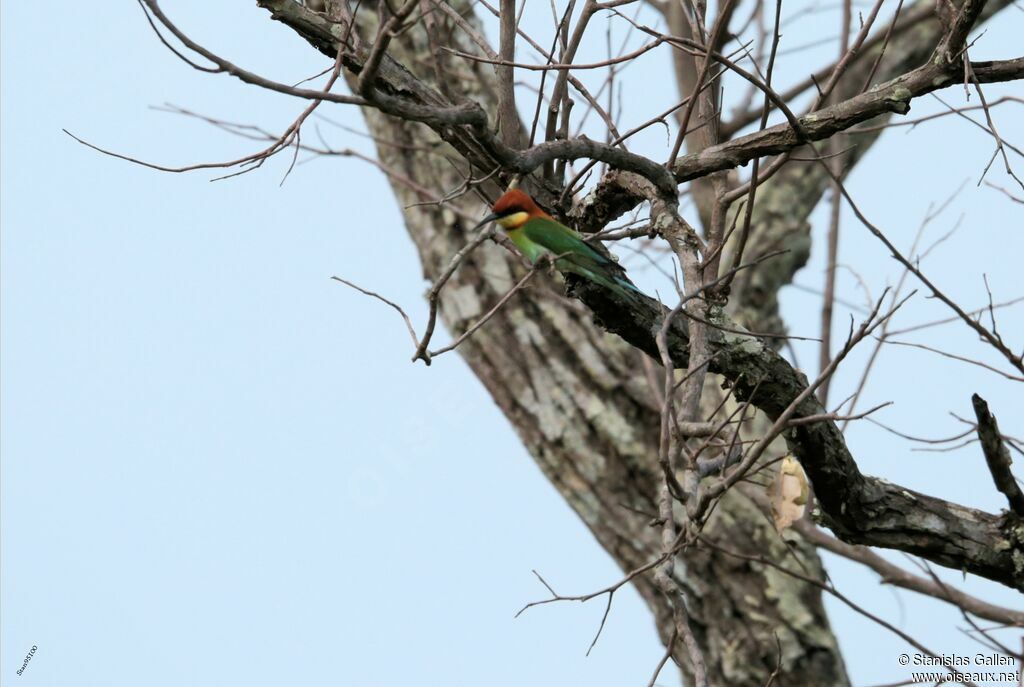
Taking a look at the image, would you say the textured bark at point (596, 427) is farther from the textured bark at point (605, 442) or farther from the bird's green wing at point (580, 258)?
the bird's green wing at point (580, 258)

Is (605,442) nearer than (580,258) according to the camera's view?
No

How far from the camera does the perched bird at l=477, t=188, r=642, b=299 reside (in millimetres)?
2975

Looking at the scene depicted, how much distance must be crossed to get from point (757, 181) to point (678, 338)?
60 centimetres

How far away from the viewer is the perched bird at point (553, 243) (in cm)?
297

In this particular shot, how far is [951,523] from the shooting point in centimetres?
332

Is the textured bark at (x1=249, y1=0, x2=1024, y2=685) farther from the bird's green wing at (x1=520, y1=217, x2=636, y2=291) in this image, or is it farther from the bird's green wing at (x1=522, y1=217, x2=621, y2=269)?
the bird's green wing at (x1=520, y1=217, x2=636, y2=291)

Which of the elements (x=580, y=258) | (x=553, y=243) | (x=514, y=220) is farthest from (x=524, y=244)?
(x=580, y=258)

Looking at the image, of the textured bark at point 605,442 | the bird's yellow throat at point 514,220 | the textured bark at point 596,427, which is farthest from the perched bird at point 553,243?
the textured bark at point 605,442

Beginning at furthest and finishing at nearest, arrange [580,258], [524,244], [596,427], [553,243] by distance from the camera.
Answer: [596,427] → [524,244] → [553,243] → [580,258]

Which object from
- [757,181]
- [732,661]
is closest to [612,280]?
[757,181]

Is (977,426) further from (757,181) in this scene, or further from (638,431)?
(638,431)

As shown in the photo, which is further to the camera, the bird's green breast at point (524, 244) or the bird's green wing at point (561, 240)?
the bird's green breast at point (524, 244)

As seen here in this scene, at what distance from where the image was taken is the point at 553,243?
3094mm

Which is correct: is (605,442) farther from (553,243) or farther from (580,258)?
(580,258)
